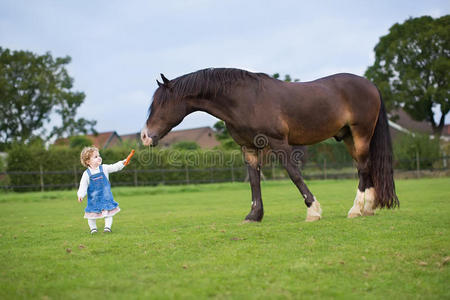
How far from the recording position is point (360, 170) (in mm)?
6066

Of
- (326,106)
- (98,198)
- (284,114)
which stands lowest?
(98,198)

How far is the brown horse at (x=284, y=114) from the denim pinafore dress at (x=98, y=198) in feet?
2.91

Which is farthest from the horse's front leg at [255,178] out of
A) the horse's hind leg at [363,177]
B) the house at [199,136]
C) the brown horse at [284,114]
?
the house at [199,136]

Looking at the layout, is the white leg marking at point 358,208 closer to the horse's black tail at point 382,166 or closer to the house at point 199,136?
the horse's black tail at point 382,166

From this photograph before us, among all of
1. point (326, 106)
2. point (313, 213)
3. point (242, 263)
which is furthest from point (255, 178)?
point (242, 263)

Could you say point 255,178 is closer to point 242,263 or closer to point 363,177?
point 363,177

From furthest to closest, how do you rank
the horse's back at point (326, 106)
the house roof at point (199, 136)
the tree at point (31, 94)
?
the house roof at point (199, 136) < the tree at point (31, 94) < the horse's back at point (326, 106)

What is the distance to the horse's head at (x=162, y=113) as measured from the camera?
5359 mm

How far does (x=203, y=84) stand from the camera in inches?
215

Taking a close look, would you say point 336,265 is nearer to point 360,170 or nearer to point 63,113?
point 360,170

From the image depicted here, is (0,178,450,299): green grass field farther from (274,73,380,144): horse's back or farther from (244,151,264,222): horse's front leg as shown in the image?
(274,73,380,144): horse's back

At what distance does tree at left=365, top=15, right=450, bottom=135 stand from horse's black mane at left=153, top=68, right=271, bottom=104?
32845 millimetres

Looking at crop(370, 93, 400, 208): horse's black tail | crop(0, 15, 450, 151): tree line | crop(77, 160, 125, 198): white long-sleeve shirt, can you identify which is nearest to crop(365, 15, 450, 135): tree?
crop(0, 15, 450, 151): tree line

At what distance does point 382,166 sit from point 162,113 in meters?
3.50
